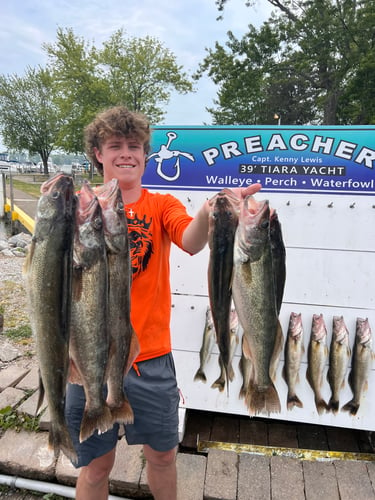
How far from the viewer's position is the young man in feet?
7.13

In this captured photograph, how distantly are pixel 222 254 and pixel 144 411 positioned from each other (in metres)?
1.18

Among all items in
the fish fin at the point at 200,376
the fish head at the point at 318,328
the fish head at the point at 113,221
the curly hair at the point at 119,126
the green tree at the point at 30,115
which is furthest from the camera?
the green tree at the point at 30,115

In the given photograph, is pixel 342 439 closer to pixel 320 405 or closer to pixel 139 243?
pixel 320 405

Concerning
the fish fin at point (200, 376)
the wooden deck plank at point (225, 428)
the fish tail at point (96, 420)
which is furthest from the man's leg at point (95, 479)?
the wooden deck plank at point (225, 428)

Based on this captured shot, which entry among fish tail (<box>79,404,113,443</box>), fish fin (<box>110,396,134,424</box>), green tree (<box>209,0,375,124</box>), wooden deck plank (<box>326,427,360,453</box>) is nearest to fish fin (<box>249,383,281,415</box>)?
fish fin (<box>110,396,134,424</box>)

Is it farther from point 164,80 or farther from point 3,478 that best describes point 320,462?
point 164,80

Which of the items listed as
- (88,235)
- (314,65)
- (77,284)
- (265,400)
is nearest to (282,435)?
(265,400)

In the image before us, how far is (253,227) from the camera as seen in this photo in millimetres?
1678

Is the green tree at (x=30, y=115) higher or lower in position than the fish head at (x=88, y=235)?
higher

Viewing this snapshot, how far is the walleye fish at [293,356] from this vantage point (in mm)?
3092

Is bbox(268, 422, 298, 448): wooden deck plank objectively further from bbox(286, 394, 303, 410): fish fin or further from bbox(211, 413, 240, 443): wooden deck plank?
bbox(286, 394, 303, 410): fish fin

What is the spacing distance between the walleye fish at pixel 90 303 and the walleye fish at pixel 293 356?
1.85m

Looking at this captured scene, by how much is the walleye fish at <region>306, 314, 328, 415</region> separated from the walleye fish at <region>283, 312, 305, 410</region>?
9 centimetres

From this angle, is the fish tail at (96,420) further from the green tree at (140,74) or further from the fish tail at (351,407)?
the green tree at (140,74)
